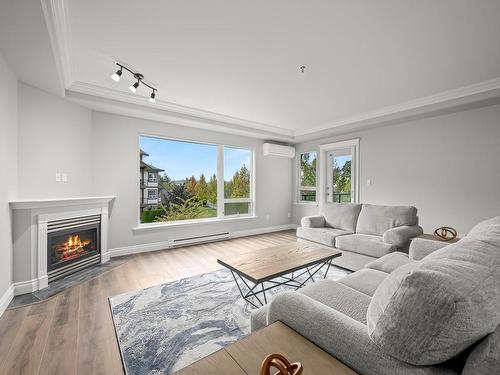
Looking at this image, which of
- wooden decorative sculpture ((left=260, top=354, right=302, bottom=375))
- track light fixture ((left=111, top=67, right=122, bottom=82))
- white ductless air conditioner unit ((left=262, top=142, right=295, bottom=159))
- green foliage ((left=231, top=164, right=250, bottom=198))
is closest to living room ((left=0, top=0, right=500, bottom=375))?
wooden decorative sculpture ((left=260, top=354, right=302, bottom=375))

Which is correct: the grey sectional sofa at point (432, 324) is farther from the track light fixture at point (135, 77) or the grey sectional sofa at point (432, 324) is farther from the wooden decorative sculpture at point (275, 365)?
the track light fixture at point (135, 77)

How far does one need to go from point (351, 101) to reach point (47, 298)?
4.78 metres

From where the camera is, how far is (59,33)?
6.70 feet

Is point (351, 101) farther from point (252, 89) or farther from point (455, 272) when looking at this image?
point (455, 272)

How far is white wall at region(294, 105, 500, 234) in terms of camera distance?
137 inches

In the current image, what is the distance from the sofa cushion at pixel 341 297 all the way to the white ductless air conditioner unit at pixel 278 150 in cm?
431

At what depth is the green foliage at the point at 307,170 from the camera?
6006 mm

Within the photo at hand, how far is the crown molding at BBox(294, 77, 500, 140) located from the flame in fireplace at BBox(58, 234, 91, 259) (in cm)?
494

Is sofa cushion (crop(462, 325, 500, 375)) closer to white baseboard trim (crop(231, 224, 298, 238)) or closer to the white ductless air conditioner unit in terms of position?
white baseboard trim (crop(231, 224, 298, 238))

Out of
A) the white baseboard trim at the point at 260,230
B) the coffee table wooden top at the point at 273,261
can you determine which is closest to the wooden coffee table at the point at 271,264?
the coffee table wooden top at the point at 273,261

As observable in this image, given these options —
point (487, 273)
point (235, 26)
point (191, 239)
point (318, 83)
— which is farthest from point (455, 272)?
point (191, 239)

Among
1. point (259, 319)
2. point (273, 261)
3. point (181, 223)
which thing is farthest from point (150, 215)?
point (259, 319)

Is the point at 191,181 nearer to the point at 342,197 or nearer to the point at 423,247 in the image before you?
the point at 342,197

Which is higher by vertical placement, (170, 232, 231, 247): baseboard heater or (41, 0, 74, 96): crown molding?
(41, 0, 74, 96): crown molding
